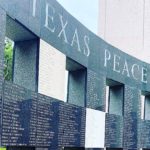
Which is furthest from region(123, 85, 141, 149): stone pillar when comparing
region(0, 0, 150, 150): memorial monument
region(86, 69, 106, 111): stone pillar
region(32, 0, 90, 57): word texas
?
region(32, 0, 90, 57): word texas

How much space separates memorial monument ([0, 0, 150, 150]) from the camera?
463 inches

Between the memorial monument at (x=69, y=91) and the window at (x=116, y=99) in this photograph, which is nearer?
the memorial monument at (x=69, y=91)

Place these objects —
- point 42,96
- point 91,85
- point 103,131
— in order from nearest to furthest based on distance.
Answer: point 42,96
point 91,85
point 103,131

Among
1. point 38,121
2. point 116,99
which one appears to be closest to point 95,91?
point 116,99

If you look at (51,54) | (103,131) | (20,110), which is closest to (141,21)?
(103,131)

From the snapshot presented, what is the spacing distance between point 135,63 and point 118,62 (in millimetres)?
1767

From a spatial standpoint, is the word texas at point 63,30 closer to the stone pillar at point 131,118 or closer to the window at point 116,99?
the window at point 116,99

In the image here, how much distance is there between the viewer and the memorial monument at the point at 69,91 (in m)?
11.8

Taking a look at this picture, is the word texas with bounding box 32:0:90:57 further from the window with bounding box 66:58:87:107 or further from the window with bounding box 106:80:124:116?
the window with bounding box 106:80:124:116

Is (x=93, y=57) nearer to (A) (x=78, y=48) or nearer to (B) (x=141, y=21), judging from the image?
(A) (x=78, y=48)

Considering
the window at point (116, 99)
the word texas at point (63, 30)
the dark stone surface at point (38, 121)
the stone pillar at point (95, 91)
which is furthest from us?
the window at point (116, 99)

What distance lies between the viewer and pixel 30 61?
44.0ft

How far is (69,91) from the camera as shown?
57.1ft

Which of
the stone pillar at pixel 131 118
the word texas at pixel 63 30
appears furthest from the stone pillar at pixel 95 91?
the stone pillar at pixel 131 118
